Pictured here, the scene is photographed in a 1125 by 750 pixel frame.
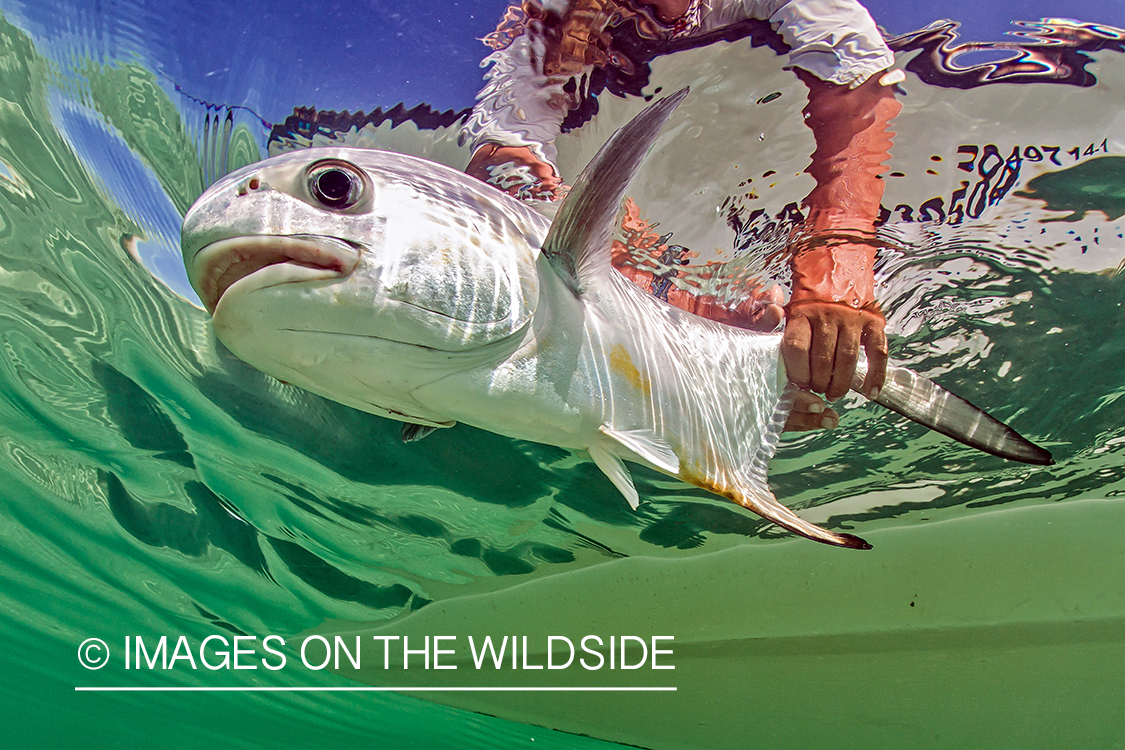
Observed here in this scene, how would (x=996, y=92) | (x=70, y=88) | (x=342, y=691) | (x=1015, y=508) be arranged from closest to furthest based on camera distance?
1. (x=996, y=92)
2. (x=70, y=88)
3. (x=1015, y=508)
4. (x=342, y=691)

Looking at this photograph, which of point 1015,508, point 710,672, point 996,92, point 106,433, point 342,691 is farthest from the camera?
point 342,691

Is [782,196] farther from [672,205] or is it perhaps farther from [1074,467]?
[1074,467]

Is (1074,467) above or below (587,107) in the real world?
below

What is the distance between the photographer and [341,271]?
1480 mm

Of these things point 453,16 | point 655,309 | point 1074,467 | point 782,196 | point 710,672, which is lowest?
point 710,672

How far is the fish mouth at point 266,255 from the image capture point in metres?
1.44

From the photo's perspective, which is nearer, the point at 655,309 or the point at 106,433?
the point at 655,309

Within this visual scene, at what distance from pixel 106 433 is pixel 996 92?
818cm

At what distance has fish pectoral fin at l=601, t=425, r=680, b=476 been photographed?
2.08 m

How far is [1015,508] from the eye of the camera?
725 centimetres

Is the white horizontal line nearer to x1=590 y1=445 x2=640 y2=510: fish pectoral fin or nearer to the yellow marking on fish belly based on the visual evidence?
x1=590 y1=445 x2=640 y2=510: fish pectoral fin

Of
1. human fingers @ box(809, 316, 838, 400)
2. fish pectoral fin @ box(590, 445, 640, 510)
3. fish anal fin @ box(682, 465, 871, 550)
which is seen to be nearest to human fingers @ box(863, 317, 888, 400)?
human fingers @ box(809, 316, 838, 400)

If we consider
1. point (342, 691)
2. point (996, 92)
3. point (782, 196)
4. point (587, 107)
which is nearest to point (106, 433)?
point (587, 107)

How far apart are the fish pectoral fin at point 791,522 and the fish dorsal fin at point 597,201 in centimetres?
97
